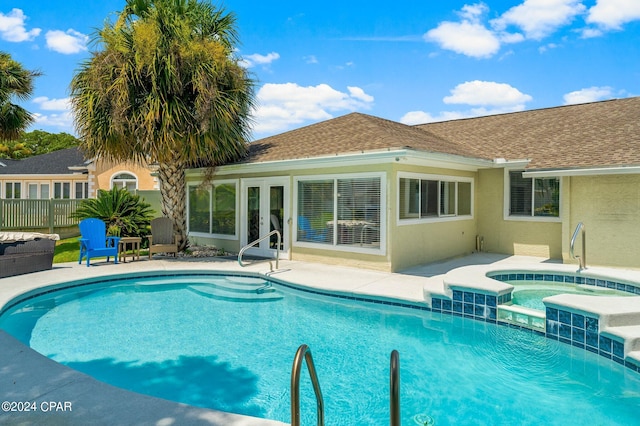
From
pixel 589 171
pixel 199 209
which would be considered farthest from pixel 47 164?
pixel 589 171

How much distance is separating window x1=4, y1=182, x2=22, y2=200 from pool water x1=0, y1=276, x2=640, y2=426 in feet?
86.4

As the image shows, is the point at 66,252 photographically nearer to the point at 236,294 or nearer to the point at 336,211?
the point at 236,294

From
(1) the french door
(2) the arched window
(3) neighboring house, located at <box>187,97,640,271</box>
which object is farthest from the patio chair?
(2) the arched window

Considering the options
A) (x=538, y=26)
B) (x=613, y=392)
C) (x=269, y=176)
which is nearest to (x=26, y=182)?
(x=269, y=176)

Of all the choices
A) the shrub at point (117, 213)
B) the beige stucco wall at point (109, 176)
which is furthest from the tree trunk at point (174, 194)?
the beige stucco wall at point (109, 176)

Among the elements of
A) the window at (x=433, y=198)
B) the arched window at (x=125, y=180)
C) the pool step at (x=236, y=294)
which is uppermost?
the arched window at (x=125, y=180)

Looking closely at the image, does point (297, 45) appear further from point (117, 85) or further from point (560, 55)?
point (560, 55)

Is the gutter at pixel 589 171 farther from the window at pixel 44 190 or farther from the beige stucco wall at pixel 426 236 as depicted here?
the window at pixel 44 190

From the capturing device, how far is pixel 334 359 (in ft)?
18.8

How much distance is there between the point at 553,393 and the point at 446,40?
1608 centimetres

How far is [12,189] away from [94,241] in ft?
76.7

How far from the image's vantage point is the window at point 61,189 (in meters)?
29.0

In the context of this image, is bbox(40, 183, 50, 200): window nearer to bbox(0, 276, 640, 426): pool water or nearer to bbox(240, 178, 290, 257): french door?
bbox(240, 178, 290, 257): french door

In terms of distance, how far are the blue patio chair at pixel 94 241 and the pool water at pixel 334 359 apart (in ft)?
9.86
